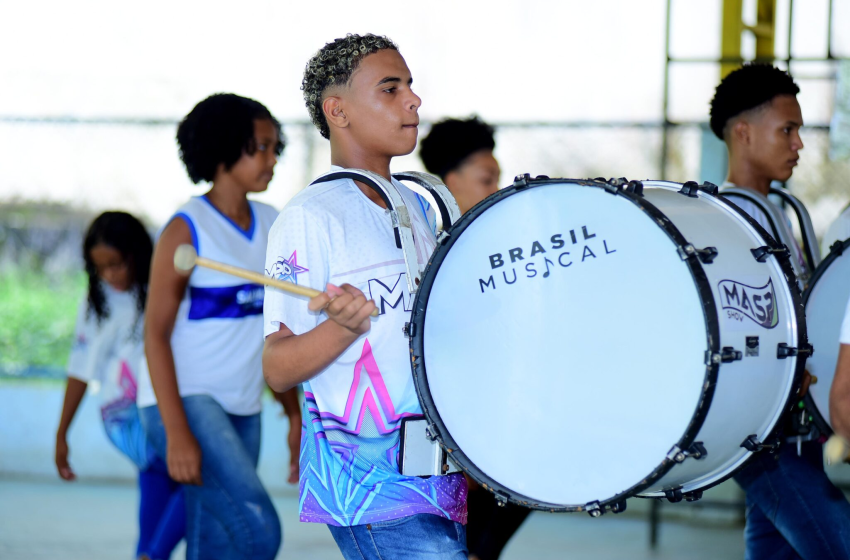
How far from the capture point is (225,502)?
2.84 m

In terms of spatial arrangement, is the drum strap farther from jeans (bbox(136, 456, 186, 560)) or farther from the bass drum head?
jeans (bbox(136, 456, 186, 560))

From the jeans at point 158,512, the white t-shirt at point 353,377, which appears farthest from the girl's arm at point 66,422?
the white t-shirt at point 353,377

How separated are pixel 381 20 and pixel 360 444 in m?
5.41

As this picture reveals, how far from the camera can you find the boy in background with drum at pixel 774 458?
2.63 meters

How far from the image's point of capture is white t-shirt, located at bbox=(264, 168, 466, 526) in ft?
6.43

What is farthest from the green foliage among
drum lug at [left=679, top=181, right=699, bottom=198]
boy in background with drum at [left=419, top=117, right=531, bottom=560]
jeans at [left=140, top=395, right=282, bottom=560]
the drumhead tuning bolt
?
the drumhead tuning bolt

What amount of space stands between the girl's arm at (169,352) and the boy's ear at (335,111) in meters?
0.95

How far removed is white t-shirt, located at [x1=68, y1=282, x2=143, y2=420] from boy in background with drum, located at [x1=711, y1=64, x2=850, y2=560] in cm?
238

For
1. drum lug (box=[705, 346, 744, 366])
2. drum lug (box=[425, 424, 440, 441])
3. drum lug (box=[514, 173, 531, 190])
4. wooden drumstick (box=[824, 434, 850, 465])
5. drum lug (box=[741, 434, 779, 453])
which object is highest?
drum lug (box=[514, 173, 531, 190])

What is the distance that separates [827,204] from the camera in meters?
5.57

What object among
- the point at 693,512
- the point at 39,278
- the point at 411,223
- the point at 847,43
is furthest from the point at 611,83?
the point at 411,223

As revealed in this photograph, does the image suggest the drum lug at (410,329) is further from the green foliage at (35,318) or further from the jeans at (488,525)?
the green foliage at (35,318)

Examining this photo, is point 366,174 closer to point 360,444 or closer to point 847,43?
point 360,444

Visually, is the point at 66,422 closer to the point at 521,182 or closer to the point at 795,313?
the point at 521,182
